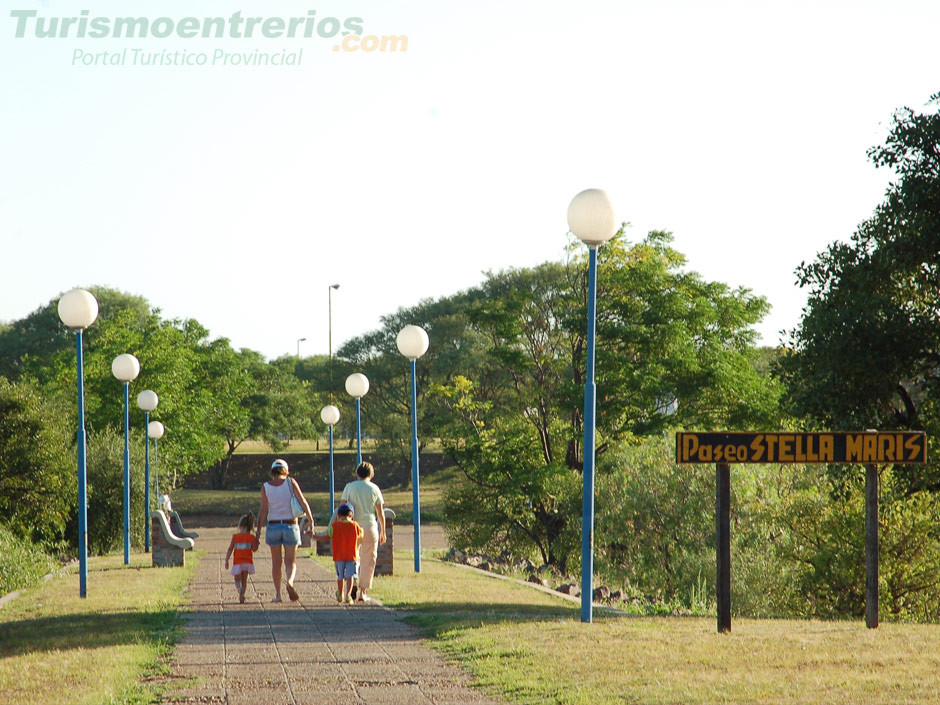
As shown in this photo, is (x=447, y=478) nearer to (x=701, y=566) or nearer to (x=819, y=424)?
(x=701, y=566)

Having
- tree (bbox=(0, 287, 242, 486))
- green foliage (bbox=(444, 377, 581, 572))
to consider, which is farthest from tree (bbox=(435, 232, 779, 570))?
tree (bbox=(0, 287, 242, 486))

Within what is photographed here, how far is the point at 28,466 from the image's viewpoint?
21.5 metres

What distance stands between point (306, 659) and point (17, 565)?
33.8 ft

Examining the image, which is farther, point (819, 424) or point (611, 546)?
point (611, 546)

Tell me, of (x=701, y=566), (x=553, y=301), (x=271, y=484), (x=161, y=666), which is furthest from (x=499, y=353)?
(x=161, y=666)

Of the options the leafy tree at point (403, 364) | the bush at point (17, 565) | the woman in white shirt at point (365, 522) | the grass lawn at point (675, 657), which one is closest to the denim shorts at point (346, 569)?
the woman in white shirt at point (365, 522)

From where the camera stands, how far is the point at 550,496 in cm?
3127

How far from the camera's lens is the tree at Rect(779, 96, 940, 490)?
14125 millimetres

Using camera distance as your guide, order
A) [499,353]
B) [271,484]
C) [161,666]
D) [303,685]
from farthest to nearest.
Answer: [499,353] → [271,484] → [161,666] → [303,685]

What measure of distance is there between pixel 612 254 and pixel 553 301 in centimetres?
301

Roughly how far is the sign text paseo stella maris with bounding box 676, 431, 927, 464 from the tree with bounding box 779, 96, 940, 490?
3.10 m

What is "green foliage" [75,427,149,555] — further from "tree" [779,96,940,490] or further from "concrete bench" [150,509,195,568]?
"tree" [779,96,940,490]

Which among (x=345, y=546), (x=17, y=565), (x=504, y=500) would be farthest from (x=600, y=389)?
(x=345, y=546)

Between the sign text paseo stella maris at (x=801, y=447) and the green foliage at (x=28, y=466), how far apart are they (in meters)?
15.5
